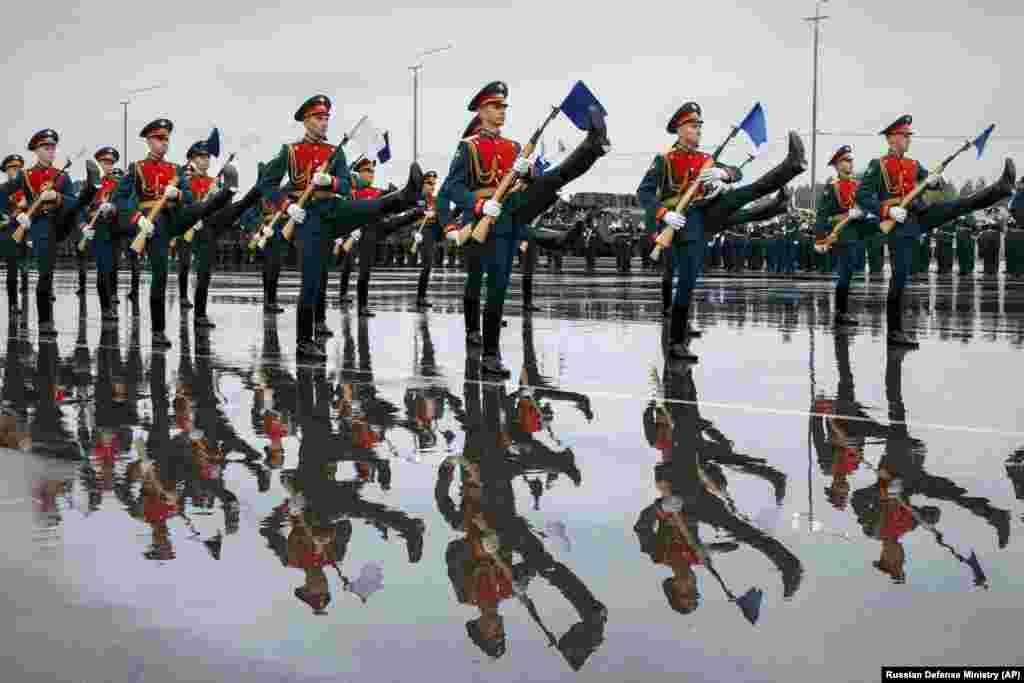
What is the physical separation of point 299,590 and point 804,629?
157 centimetres

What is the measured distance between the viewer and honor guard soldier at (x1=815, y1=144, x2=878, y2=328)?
1808 cm

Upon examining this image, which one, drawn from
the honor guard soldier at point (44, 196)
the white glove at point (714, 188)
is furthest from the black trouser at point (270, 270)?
the white glove at point (714, 188)

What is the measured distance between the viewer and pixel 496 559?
5.23 meters

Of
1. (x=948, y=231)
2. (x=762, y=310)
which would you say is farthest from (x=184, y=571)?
(x=948, y=231)

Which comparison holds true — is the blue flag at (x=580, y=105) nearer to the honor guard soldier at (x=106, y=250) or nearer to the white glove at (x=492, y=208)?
the white glove at (x=492, y=208)

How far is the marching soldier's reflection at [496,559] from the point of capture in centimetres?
434

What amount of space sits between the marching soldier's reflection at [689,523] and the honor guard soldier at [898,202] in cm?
714

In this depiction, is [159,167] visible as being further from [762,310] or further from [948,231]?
[948,231]

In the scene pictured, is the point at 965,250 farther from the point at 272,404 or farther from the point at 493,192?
the point at 272,404

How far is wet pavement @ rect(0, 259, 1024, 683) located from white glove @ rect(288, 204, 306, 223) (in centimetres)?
185

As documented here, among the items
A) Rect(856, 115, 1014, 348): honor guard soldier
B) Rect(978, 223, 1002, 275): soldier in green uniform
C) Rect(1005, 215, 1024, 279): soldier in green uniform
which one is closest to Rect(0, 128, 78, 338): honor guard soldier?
Rect(856, 115, 1014, 348): honor guard soldier

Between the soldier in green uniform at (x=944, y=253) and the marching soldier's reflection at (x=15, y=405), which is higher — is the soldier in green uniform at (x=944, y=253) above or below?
above

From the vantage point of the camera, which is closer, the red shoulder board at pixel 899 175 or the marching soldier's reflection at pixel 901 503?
the marching soldier's reflection at pixel 901 503

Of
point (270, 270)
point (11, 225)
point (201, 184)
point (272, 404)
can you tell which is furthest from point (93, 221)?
point (272, 404)
